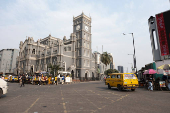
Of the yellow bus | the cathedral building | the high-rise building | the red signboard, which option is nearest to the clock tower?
the cathedral building

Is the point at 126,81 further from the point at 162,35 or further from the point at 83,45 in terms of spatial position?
the point at 83,45

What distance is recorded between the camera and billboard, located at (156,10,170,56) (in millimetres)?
21622

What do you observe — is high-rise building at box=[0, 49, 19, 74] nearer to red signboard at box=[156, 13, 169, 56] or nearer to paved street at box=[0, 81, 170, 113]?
paved street at box=[0, 81, 170, 113]

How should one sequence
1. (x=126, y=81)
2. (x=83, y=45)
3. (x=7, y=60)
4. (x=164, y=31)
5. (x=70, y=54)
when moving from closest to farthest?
1. (x=126, y=81)
2. (x=164, y=31)
3. (x=70, y=54)
4. (x=83, y=45)
5. (x=7, y=60)

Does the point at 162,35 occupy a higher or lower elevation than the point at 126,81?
higher

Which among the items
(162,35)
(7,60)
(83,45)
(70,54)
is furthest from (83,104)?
(7,60)

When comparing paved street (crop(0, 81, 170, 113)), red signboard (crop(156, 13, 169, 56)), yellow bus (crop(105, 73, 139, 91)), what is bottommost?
paved street (crop(0, 81, 170, 113))

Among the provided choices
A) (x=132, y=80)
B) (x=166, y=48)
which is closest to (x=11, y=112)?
(x=132, y=80)

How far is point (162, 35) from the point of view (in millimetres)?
22188

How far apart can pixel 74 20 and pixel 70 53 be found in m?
15.6

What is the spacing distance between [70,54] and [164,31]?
31.9 m

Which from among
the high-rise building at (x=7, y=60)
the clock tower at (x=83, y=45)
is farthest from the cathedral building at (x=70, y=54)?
the high-rise building at (x=7, y=60)

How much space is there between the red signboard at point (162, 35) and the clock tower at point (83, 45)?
2841cm

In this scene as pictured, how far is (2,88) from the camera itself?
8.80 meters
